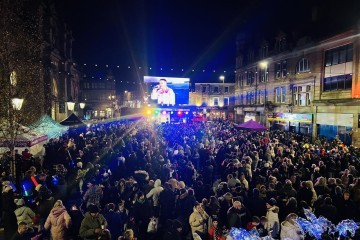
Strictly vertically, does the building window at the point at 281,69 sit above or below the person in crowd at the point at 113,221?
above

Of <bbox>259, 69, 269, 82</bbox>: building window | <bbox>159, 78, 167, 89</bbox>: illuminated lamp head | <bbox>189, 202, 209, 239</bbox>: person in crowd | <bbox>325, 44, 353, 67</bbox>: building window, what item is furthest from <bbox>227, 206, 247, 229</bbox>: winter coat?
<bbox>159, 78, 167, 89</bbox>: illuminated lamp head

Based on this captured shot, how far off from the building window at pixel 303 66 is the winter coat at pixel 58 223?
101ft

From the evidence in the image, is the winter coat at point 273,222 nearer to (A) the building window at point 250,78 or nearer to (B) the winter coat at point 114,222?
(B) the winter coat at point 114,222

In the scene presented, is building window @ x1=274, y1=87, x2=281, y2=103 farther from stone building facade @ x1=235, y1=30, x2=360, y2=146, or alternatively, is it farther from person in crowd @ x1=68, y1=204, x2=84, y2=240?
person in crowd @ x1=68, y1=204, x2=84, y2=240

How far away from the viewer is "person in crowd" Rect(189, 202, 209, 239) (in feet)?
23.7

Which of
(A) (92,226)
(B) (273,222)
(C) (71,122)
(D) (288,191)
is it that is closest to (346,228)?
(B) (273,222)

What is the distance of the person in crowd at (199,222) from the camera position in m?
7.24

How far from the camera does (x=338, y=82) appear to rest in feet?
88.1

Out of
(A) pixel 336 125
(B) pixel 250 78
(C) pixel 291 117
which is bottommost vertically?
(A) pixel 336 125

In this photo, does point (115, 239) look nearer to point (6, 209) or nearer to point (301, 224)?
point (6, 209)

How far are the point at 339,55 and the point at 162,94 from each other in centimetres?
3516

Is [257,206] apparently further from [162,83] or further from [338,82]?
[162,83]

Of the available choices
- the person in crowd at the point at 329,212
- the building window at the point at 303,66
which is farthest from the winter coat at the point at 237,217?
the building window at the point at 303,66

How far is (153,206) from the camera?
8664mm
